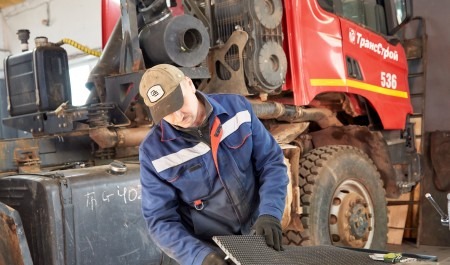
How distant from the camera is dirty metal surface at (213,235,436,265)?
1860 millimetres

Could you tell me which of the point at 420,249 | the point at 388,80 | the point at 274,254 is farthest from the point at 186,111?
the point at 420,249

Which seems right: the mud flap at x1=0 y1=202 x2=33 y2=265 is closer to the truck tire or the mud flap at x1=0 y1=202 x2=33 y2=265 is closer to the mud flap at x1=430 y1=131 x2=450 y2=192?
the truck tire

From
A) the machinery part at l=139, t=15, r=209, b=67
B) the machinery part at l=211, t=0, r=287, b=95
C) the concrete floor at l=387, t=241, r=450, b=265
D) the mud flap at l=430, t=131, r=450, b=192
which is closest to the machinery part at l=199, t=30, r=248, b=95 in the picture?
the machinery part at l=211, t=0, r=287, b=95

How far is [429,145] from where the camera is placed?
5641 mm

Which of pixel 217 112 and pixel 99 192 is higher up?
pixel 217 112

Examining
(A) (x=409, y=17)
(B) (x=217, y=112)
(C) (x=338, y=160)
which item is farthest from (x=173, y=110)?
(A) (x=409, y=17)

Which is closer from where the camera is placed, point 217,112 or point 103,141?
point 217,112

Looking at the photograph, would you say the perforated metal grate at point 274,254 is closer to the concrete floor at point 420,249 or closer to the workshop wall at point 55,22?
the concrete floor at point 420,249

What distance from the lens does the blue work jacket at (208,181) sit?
204cm

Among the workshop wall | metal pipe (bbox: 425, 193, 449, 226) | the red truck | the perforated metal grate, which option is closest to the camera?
the perforated metal grate

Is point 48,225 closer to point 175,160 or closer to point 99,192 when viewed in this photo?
point 99,192

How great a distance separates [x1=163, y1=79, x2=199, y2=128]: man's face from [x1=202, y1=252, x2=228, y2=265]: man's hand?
1.56ft

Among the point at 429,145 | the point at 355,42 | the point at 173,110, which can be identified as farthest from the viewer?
the point at 429,145

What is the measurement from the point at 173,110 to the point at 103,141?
54.2 inches
